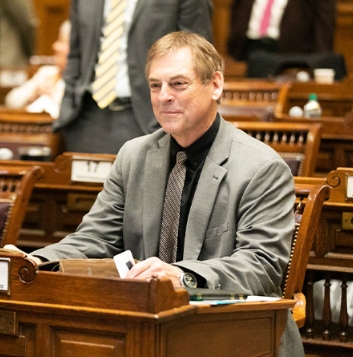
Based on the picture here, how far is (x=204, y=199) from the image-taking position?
2.43 m

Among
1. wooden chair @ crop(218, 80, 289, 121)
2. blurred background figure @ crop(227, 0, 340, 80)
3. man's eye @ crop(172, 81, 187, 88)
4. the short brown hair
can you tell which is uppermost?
blurred background figure @ crop(227, 0, 340, 80)

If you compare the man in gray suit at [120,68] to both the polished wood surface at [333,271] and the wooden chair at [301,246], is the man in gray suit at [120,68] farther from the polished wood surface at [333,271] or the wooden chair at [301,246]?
the wooden chair at [301,246]

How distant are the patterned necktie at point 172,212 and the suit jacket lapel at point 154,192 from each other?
0.05ft

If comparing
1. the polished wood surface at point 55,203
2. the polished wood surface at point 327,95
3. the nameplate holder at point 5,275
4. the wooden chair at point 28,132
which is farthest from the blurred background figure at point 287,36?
the nameplate holder at point 5,275

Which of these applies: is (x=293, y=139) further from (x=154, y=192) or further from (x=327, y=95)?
(x=327, y=95)

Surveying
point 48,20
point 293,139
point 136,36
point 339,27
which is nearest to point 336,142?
point 293,139

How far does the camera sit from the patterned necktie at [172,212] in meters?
2.47

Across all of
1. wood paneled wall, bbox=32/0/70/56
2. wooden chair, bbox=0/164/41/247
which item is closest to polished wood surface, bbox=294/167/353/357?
wooden chair, bbox=0/164/41/247

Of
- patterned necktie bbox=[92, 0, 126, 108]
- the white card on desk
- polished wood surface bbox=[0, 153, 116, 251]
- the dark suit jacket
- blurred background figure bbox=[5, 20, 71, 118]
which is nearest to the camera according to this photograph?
the white card on desk

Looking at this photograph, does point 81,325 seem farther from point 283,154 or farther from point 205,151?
point 283,154

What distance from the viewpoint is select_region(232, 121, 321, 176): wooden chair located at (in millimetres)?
3794

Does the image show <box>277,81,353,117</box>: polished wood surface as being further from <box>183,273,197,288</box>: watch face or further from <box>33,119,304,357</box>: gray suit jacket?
<box>183,273,197,288</box>: watch face

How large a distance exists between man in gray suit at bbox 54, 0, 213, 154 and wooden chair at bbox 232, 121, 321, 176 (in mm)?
490

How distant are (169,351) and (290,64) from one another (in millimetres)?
5211
